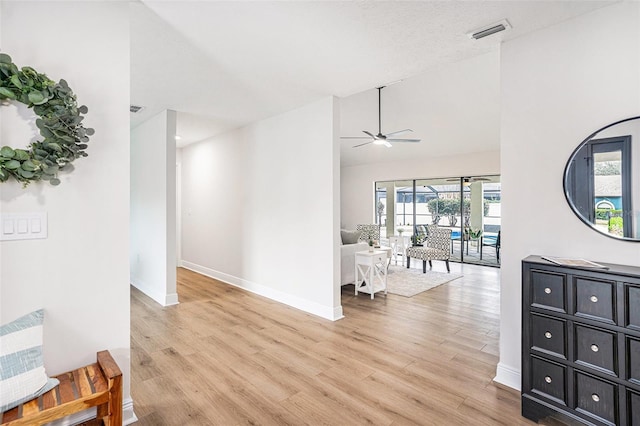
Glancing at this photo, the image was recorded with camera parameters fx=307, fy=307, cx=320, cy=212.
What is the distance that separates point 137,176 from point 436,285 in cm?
534

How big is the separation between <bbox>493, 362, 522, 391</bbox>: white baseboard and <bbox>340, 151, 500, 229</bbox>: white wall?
221 inches

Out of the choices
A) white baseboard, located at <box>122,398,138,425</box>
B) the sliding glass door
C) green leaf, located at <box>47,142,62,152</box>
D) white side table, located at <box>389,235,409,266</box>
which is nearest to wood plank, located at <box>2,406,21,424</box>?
white baseboard, located at <box>122,398,138,425</box>

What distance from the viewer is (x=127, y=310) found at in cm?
188

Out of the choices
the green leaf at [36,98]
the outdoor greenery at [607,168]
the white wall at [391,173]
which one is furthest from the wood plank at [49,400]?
the white wall at [391,173]

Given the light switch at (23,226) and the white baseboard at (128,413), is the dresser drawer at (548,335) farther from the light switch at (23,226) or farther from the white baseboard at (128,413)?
the light switch at (23,226)

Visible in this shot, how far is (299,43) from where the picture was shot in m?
2.48

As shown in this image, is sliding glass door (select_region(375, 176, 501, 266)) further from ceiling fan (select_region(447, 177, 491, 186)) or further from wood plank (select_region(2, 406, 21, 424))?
wood plank (select_region(2, 406, 21, 424))

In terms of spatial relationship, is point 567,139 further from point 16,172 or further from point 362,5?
point 16,172

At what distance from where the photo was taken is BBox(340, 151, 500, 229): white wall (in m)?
7.10

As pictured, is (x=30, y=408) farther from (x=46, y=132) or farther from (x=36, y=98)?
(x=36, y=98)

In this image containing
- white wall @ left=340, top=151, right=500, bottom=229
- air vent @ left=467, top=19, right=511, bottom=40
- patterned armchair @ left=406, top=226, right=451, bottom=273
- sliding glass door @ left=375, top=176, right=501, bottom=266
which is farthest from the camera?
sliding glass door @ left=375, top=176, right=501, bottom=266

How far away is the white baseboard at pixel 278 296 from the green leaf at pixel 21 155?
10.0 ft

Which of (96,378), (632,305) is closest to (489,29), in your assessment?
(632,305)

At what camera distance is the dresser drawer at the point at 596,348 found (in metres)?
1.67
